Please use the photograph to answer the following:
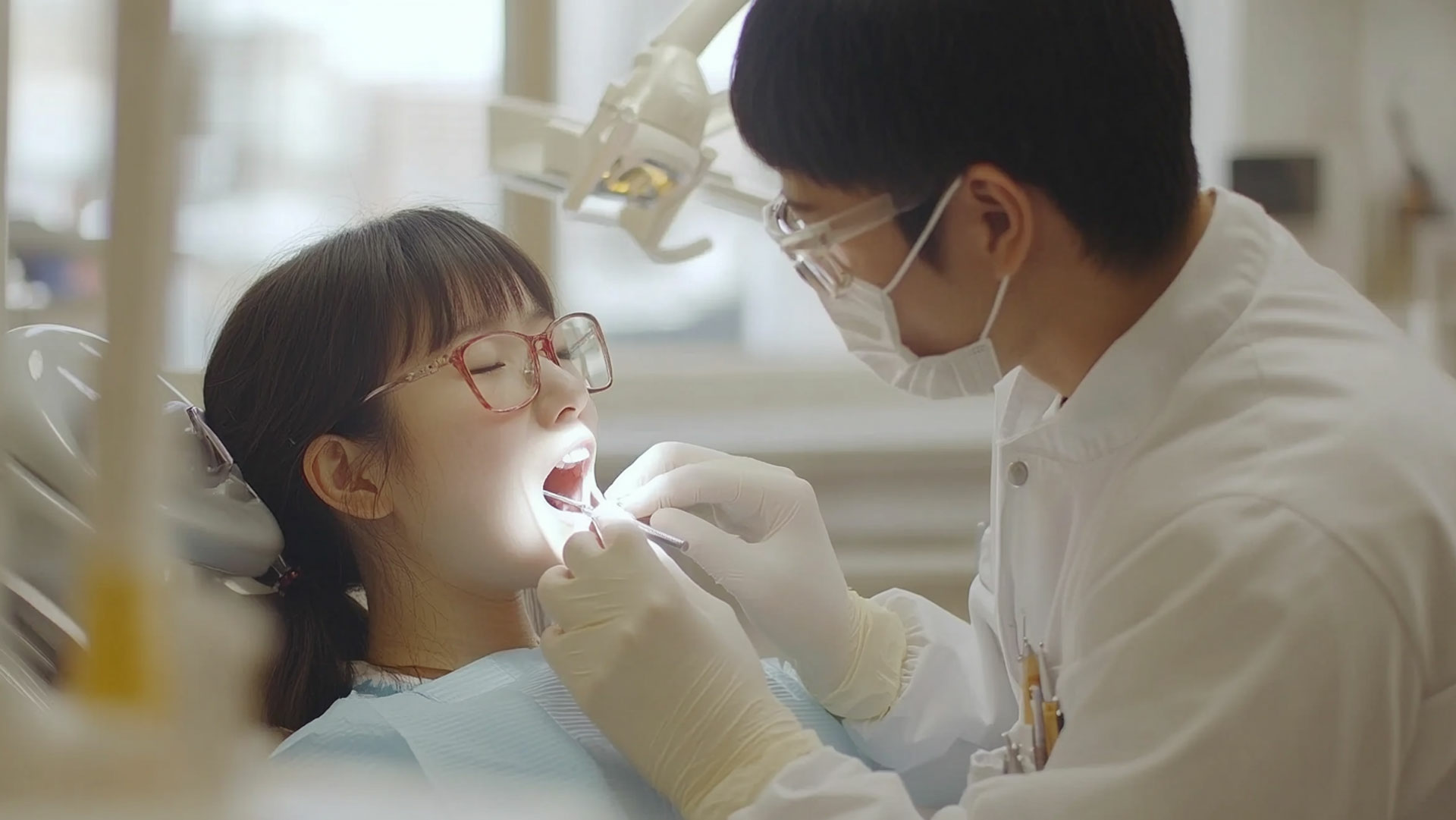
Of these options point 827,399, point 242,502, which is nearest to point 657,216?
point 242,502

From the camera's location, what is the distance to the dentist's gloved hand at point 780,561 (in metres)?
1.57

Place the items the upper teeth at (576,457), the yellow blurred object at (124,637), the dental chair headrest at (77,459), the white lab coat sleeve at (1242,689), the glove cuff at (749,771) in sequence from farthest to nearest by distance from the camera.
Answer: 1. the upper teeth at (576,457)
2. the glove cuff at (749,771)
3. the white lab coat sleeve at (1242,689)
4. the dental chair headrest at (77,459)
5. the yellow blurred object at (124,637)

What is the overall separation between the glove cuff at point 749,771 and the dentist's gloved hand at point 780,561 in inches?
13.4

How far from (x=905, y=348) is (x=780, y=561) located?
413 millimetres

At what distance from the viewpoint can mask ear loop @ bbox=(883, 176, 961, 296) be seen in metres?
1.17

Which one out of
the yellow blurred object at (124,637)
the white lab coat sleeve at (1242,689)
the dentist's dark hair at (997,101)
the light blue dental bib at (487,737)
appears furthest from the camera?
the light blue dental bib at (487,737)

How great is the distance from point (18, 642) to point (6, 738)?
0.34m

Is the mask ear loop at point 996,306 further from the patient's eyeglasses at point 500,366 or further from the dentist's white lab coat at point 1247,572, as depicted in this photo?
the patient's eyeglasses at point 500,366

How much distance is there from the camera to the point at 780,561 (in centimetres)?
160

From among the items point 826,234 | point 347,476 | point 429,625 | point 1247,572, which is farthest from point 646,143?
point 1247,572

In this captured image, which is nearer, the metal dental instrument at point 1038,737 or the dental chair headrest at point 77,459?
the dental chair headrest at point 77,459

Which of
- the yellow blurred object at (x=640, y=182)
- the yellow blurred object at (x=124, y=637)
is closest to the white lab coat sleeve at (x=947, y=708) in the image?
the yellow blurred object at (x=640, y=182)

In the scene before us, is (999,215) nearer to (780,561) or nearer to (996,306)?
(996,306)

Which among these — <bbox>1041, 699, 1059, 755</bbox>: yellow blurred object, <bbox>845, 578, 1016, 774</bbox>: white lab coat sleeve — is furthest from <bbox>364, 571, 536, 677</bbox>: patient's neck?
<bbox>1041, 699, 1059, 755</bbox>: yellow blurred object
